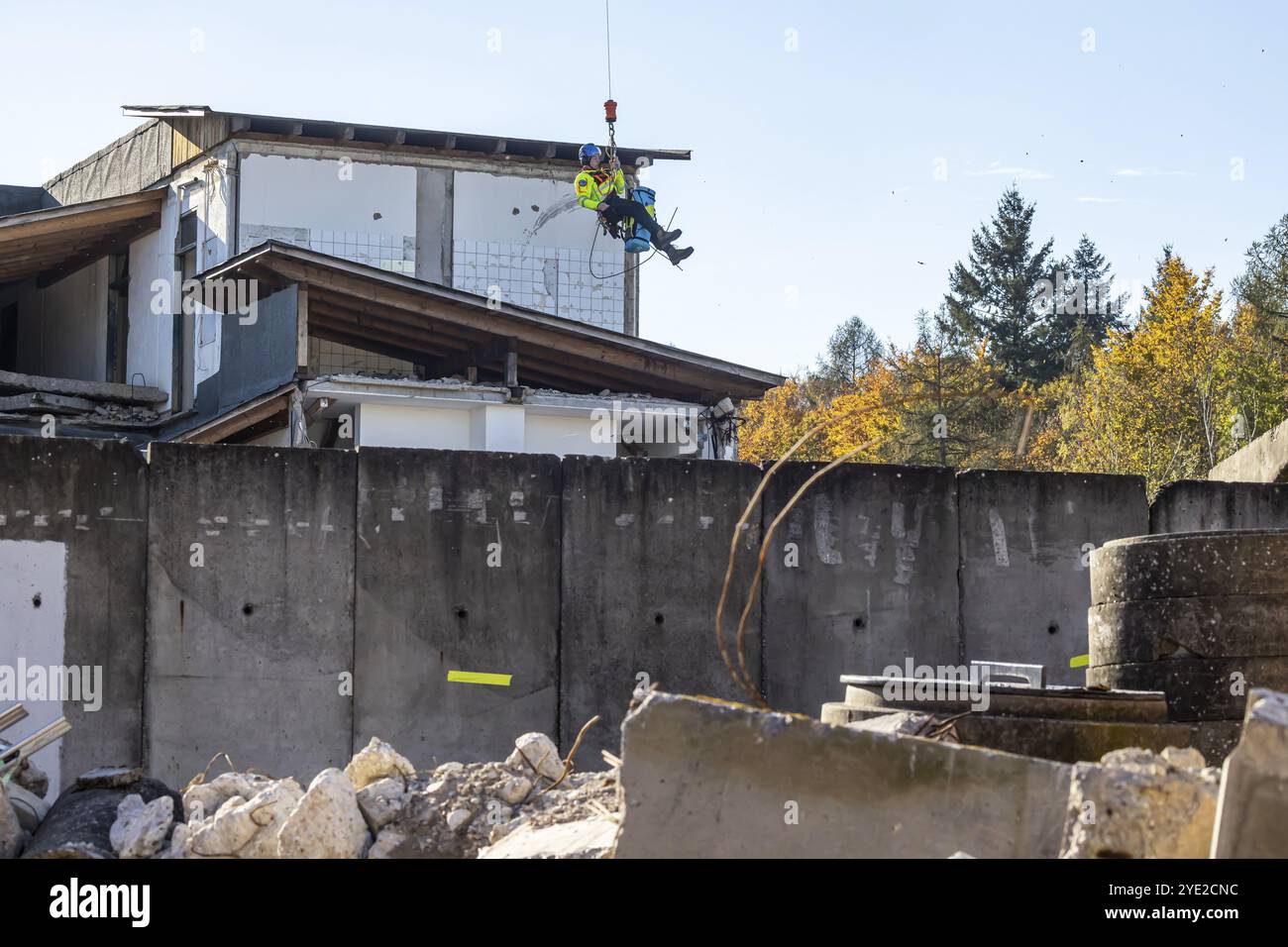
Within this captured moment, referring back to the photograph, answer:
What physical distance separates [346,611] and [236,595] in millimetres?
738

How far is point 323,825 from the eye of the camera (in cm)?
695

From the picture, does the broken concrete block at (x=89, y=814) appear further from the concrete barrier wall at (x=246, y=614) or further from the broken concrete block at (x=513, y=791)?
the concrete barrier wall at (x=246, y=614)

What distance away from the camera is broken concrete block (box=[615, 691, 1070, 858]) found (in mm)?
5504

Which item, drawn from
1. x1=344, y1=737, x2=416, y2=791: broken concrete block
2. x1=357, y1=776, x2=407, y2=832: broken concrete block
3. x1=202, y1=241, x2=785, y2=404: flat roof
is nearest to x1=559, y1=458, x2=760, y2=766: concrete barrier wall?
x1=344, y1=737, x2=416, y2=791: broken concrete block

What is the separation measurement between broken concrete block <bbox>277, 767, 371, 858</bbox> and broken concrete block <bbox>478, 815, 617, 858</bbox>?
0.59 metres

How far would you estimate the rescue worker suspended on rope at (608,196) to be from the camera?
24.4 meters

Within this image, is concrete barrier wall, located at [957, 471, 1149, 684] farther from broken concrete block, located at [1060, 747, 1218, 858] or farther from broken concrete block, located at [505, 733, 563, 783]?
broken concrete block, located at [1060, 747, 1218, 858]

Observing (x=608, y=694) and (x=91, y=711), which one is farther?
(x=608, y=694)

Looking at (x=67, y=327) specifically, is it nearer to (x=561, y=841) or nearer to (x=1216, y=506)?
(x=1216, y=506)

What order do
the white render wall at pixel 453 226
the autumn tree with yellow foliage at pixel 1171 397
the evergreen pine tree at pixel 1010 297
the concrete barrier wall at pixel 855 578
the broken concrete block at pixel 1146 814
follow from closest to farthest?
the broken concrete block at pixel 1146 814
the concrete barrier wall at pixel 855 578
the white render wall at pixel 453 226
the autumn tree with yellow foliage at pixel 1171 397
the evergreen pine tree at pixel 1010 297

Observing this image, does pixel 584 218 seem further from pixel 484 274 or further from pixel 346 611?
Answer: pixel 346 611

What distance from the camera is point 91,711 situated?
10.8 m

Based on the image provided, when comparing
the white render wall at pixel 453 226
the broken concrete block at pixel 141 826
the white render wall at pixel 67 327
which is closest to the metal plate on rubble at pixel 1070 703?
the broken concrete block at pixel 141 826
